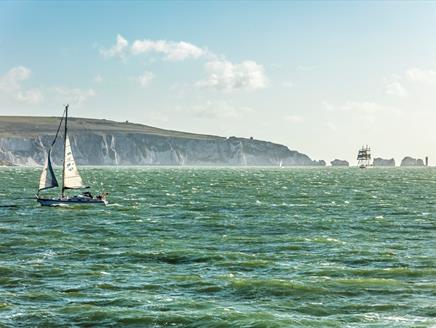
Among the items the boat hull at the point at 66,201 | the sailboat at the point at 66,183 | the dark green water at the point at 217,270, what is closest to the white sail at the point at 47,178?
the sailboat at the point at 66,183

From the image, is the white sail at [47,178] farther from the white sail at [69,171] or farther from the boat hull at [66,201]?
the white sail at [69,171]

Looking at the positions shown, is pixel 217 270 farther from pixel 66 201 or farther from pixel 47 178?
pixel 47 178

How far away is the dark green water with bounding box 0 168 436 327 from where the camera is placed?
2564 centimetres

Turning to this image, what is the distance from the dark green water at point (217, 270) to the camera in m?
25.6

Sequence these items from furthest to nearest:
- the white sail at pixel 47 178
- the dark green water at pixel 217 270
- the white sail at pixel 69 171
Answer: the white sail at pixel 69 171
the white sail at pixel 47 178
the dark green water at pixel 217 270

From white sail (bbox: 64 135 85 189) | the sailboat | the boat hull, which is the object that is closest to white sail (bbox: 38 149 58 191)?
→ the sailboat

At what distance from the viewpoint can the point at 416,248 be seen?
1684 inches

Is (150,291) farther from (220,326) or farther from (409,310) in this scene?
(409,310)

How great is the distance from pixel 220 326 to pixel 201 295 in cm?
493

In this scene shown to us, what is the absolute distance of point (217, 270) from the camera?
34.7m


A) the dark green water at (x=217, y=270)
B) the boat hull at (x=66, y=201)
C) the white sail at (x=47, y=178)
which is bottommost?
the dark green water at (x=217, y=270)

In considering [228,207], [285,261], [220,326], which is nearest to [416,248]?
[285,261]

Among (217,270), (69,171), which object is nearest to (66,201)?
(69,171)

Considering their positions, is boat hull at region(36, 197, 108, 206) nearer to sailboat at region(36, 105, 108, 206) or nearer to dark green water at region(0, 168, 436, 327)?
sailboat at region(36, 105, 108, 206)
